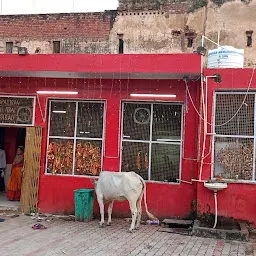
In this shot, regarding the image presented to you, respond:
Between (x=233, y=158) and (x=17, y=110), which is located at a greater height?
(x=17, y=110)

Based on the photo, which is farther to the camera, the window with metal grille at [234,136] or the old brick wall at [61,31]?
the old brick wall at [61,31]

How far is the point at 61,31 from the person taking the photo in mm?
20000

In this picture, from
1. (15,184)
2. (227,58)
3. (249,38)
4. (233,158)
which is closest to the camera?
(233,158)

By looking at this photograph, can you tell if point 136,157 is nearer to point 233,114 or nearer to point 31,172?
point 233,114

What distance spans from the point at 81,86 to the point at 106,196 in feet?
9.75

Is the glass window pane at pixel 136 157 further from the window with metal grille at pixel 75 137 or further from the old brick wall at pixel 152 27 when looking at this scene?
the old brick wall at pixel 152 27

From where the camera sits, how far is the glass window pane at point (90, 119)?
10688mm

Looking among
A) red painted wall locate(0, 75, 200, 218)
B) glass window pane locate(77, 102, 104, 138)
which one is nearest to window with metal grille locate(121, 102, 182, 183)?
red painted wall locate(0, 75, 200, 218)

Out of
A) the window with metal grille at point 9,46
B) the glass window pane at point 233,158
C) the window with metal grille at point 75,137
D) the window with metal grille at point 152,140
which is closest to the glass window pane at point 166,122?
the window with metal grille at point 152,140

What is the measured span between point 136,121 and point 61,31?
11.1m

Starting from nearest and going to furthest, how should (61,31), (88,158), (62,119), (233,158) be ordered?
(233,158) < (88,158) < (62,119) < (61,31)

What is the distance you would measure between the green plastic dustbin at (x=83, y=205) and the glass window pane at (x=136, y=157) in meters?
1.20

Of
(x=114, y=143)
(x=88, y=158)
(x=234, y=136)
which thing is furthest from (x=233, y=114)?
(x=88, y=158)

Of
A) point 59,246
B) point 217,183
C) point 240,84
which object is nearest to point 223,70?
point 240,84
